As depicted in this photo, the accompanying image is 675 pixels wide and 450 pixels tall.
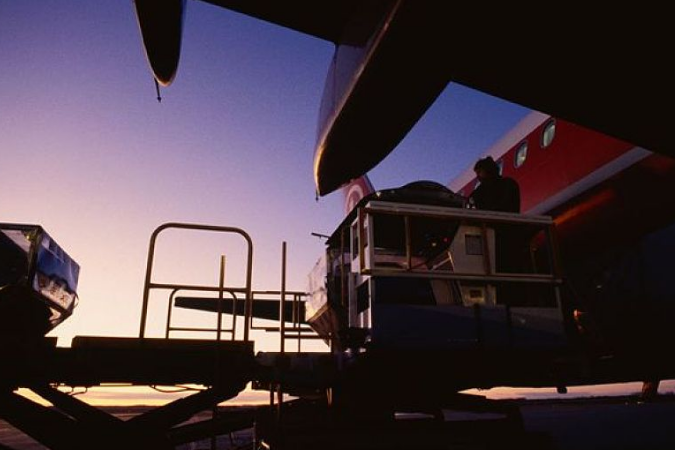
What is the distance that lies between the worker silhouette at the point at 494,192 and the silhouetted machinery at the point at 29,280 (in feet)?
15.9

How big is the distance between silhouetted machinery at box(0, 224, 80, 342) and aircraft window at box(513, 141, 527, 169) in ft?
23.8

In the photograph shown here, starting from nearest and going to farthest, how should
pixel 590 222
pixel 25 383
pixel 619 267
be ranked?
pixel 25 383 < pixel 619 267 < pixel 590 222

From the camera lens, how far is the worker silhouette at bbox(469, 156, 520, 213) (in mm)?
4988

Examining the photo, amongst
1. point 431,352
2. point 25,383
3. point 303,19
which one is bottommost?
point 25,383

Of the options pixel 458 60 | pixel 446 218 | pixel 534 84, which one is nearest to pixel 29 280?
pixel 446 218

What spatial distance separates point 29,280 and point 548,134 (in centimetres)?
748

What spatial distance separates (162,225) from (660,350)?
17.5 feet

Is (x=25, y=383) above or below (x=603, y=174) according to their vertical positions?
below

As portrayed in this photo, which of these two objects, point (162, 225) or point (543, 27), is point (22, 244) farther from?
point (543, 27)

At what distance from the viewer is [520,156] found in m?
8.09

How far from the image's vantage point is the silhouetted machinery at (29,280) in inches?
177

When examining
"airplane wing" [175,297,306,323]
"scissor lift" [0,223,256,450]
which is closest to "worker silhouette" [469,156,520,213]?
"airplane wing" [175,297,306,323]

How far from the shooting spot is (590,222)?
5621mm

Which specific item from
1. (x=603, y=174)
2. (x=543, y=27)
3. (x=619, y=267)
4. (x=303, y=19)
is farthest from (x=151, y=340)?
(x=603, y=174)
